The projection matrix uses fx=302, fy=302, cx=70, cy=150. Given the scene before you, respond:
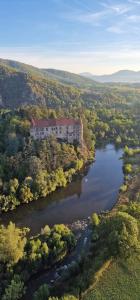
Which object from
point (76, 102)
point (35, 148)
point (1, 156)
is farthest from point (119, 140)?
point (76, 102)

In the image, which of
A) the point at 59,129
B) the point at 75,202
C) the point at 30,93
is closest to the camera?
the point at 75,202

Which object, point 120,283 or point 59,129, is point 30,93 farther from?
point 120,283

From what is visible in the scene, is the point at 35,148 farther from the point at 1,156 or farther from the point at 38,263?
the point at 38,263

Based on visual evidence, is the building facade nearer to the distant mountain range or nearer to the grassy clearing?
the grassy clearing

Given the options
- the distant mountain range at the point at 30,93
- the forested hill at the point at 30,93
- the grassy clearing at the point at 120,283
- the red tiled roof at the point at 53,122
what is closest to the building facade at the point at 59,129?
the red tiled roof at the point at 53,122

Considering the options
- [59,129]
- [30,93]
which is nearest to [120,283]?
[59,129]

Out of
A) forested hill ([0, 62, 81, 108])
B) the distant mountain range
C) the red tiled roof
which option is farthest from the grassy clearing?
forested hill ([0, 62, 81, 108])

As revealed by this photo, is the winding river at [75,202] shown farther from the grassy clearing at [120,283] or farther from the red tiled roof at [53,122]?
the grassy clearing at [120,283]
